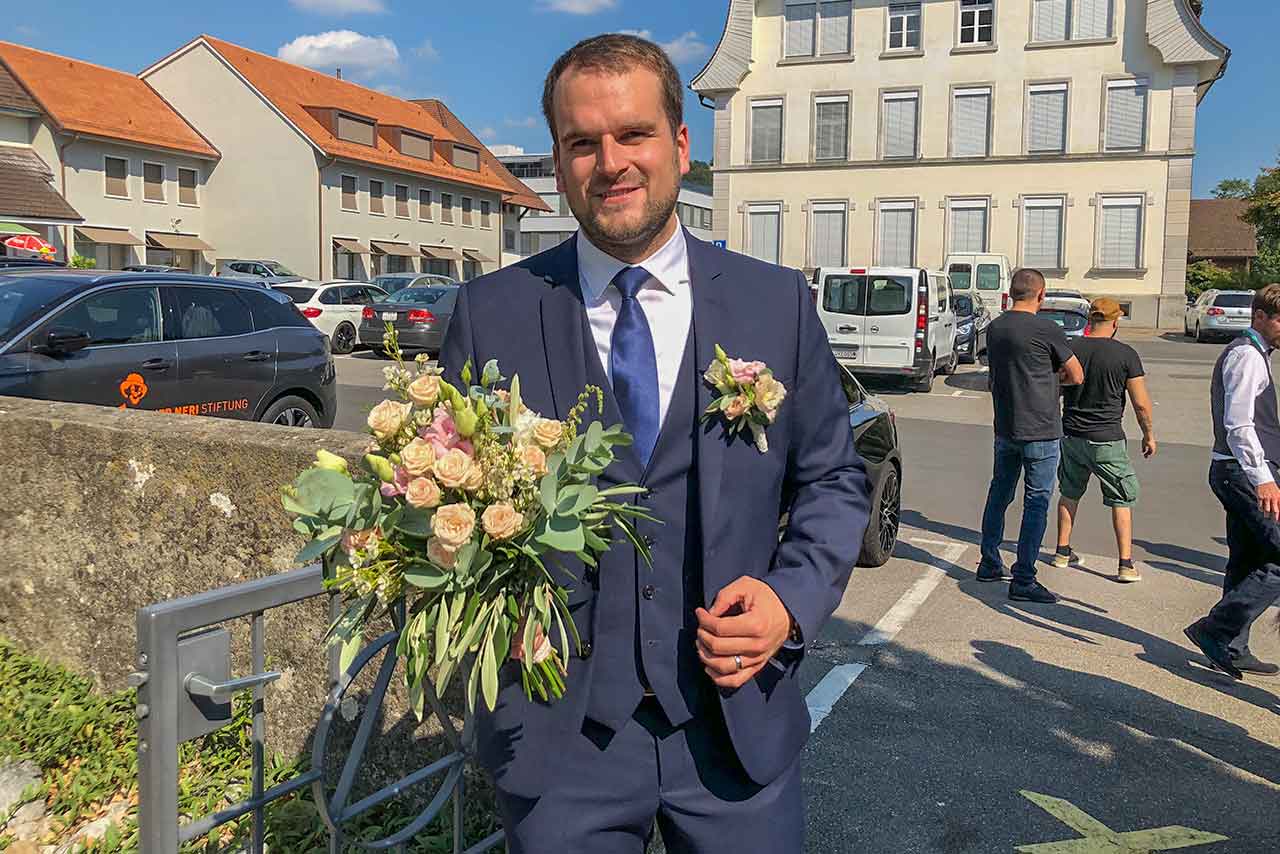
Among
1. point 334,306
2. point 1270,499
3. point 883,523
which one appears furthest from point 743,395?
point 334,306

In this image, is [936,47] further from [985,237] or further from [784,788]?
[784,788]

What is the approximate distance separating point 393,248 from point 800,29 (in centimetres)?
1909

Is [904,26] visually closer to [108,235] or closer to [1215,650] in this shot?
[108,235]

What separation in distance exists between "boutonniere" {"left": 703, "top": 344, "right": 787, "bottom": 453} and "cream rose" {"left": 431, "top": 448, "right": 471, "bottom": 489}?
0.49 m

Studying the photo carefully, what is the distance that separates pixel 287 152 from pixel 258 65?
21.3 ft

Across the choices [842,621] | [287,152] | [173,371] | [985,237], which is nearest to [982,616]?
[842,621]

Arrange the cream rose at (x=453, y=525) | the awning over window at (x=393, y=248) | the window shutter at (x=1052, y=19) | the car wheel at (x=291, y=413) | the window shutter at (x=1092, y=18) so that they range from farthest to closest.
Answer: the awning over window at (x=393, y=248)
the window shutter at (x=1052, y=19)
the window shutter at (x=1092, y=18)
the car wheel at (x=291, y=413)
the cream rose at (x=453, y=525)

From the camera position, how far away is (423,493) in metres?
1.57

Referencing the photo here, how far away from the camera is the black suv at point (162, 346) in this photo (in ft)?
25.2

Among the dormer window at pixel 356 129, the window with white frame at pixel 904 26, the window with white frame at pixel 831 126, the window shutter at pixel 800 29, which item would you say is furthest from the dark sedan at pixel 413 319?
the dormer window at pixel 356 129

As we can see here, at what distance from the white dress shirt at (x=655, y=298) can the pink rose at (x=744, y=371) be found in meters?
0.14

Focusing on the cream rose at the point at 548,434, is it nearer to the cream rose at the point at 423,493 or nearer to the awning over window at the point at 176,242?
the cream rose at the point at 423,493

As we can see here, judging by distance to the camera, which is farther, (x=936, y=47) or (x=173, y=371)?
(x=936, y=47)

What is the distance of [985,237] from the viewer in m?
37.3
